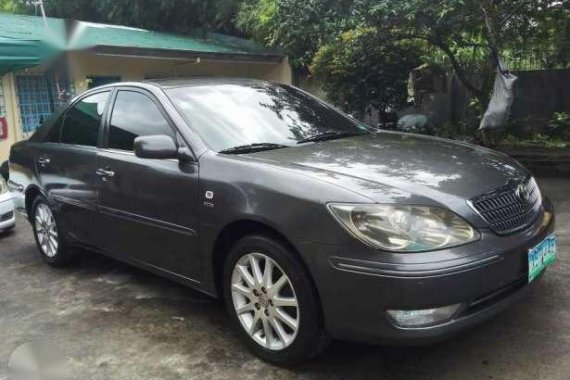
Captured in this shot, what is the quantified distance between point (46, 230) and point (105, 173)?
1343mm

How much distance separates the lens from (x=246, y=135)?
3.56 meters

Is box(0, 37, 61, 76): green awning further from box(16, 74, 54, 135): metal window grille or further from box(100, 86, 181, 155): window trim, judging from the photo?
box(100, 86, 181, 155): window trim

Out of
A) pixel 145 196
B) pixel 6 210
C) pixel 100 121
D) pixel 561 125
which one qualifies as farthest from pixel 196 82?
pixel 561 125

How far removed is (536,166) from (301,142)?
5357mm

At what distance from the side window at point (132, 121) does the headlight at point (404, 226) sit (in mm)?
1503

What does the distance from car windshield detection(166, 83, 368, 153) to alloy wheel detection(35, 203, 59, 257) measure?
1874 mm

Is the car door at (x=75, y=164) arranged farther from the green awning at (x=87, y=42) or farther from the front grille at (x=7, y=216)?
the green awning at (x=87, y=42)

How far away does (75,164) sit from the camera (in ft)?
14.4

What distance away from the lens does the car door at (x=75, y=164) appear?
14.0ft

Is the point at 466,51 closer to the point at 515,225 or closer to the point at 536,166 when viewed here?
the point at 536,166

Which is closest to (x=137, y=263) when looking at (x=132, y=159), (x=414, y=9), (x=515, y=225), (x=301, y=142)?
(x=132, y=159)

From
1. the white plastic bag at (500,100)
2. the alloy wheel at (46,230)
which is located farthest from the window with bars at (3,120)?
the white plastic bag at (500,100)

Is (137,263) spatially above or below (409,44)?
below

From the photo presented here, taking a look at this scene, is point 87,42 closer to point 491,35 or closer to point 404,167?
point 491,35
